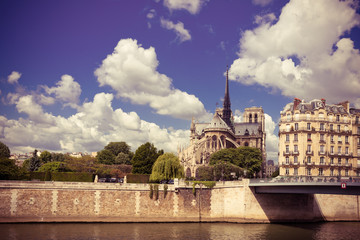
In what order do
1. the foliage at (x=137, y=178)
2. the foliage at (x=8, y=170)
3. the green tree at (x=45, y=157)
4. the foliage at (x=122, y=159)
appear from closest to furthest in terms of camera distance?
the foliage at (x=8, y=170), the foliage at (x=137, y=178), the green tree at (x=45, y=157), the foliage at (x=122, y=159)

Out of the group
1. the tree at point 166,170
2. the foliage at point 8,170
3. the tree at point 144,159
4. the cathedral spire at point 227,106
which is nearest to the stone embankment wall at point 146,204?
the foliage at point 8,170

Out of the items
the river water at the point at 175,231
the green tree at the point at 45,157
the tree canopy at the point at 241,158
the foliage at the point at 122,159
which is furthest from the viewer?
the foliage at the point at 122,159

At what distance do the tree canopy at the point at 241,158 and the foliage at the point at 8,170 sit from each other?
5221 cm

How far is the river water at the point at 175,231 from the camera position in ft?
127

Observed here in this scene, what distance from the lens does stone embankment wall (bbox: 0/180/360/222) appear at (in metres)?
46.5

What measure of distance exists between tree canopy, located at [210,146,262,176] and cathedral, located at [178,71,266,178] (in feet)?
31.2

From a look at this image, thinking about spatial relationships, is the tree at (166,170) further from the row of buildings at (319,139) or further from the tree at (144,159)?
the row of buildings at (319,139)

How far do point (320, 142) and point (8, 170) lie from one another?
54.9 meters

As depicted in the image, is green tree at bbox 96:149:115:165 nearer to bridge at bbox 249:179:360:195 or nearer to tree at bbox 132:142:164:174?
tree at bbox 132:142:164:174

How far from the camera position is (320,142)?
6900 centimetres

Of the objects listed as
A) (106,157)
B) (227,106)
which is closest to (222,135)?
(227,106)

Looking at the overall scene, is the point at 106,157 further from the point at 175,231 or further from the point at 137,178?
the point at 175,231

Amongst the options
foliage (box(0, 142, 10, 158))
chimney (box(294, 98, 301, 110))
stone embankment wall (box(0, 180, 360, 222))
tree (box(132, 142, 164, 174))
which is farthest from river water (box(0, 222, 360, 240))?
foliage (box(0, 142, 10, 158))

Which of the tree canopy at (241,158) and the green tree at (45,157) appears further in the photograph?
the green tree at (45,157)
